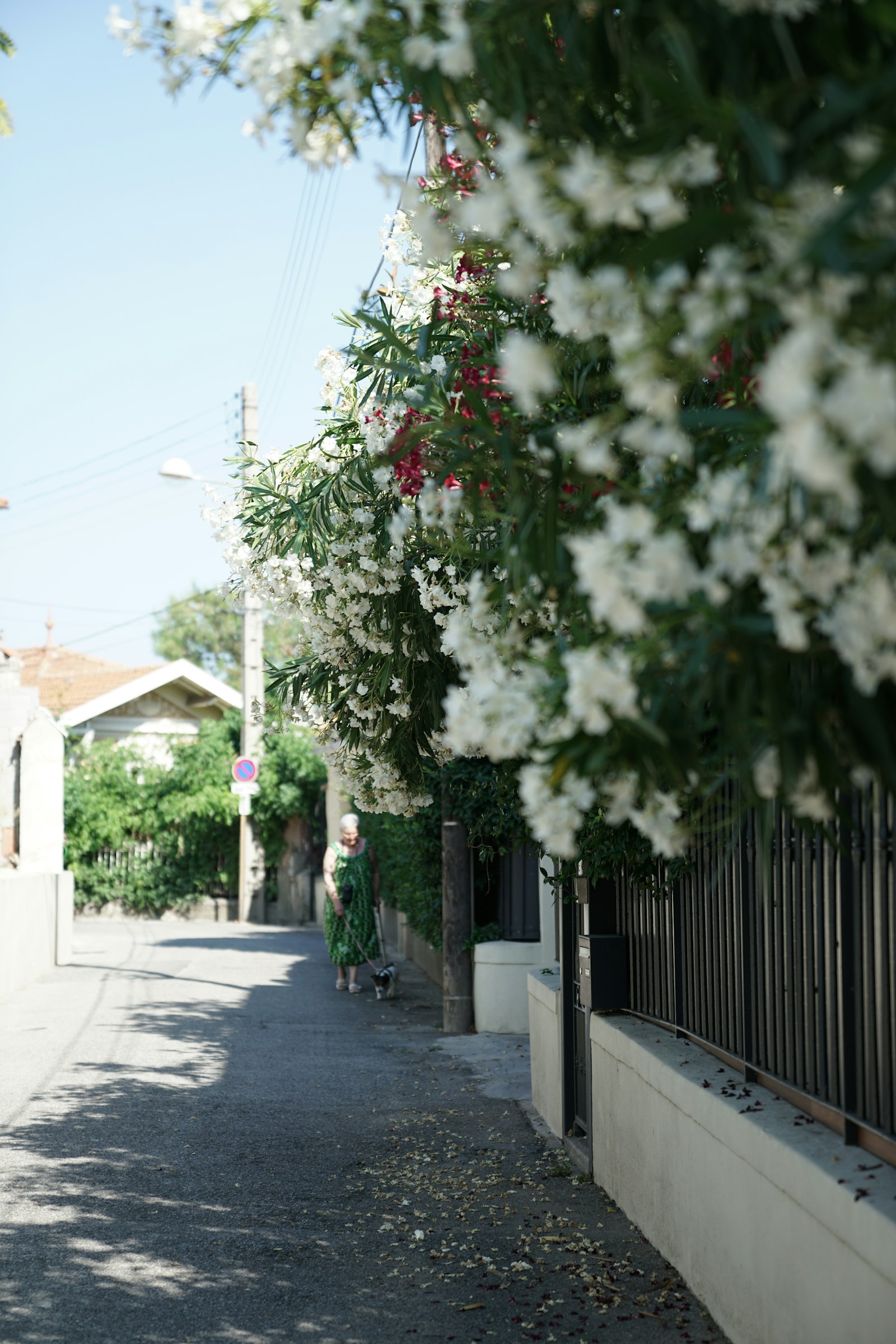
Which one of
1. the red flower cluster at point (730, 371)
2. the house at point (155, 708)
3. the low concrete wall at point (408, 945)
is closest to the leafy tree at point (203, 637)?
the house at point (155, 708)

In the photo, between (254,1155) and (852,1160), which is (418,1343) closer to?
(852,1160)

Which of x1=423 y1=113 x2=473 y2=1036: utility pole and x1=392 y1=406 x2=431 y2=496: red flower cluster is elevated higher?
x1=392 y1=406 x2=431 y2=496: red flower cluster

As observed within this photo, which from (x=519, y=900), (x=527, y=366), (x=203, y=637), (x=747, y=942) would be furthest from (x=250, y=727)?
(x=203, y=637)

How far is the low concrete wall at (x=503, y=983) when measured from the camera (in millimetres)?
10328

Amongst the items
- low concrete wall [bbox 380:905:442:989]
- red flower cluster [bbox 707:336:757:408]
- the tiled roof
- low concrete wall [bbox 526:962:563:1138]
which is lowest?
low concrete wall [bbox 380:905:442:989]

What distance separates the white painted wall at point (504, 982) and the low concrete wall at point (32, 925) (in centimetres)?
528

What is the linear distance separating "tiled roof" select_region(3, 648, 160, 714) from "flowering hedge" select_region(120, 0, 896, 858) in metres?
22.8

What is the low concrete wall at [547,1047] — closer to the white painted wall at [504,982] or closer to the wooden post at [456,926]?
the white painted wall at [504,982]

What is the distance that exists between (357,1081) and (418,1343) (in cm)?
470

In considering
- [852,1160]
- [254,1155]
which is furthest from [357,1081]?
[852,1160]

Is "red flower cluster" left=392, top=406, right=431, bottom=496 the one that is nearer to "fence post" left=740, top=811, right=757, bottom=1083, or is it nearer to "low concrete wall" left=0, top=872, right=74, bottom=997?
"fence post" left=740, top=811, right=757, bottom=1083

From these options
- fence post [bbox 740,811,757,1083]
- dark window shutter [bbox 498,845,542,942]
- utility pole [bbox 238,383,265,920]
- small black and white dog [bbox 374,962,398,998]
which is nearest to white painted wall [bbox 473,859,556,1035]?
dark window shutter [bbox 498,845,542,942]

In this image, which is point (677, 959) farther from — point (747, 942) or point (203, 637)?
point (203, 637)

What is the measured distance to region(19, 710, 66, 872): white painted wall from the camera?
1636 centimetres
